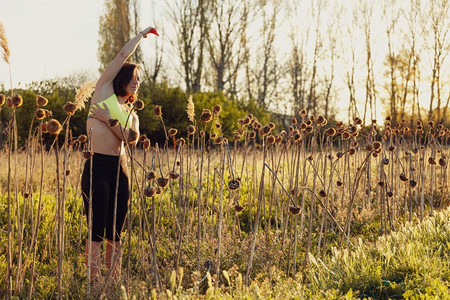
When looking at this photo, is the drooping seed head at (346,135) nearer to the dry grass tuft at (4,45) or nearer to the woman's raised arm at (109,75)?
the woman's raised arm at (109,75)

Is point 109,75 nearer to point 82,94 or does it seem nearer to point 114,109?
point 114,109

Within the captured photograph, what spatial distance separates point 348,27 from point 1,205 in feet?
67.0

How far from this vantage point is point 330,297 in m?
2.37

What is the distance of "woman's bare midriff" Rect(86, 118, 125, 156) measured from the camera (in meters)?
3.15

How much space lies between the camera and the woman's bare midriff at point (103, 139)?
3.15 m

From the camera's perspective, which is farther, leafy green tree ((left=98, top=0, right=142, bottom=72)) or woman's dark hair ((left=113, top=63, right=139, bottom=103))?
leafy green tree ((left=98, top=0, right=142, bottom=72))

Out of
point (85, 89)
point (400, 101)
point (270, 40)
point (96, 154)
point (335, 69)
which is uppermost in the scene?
point (270, 40)

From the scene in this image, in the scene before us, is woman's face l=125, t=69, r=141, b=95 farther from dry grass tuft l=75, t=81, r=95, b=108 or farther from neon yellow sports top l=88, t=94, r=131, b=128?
dry grass tuft l=75, t=81, r=95, b=108

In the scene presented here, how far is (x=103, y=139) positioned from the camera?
3.15m

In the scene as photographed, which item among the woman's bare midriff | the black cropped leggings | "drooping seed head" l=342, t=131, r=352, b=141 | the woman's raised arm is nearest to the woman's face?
the woman's raised arm

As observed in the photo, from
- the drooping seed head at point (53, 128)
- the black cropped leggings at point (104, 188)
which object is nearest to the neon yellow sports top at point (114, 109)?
the black cropped leggings at point (104, 188)

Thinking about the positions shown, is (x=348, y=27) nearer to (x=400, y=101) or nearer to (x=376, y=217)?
(x=400, y=101)

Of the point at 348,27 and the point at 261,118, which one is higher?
the point at 348,27

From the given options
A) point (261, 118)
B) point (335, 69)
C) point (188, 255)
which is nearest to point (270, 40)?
point (335, 69)
